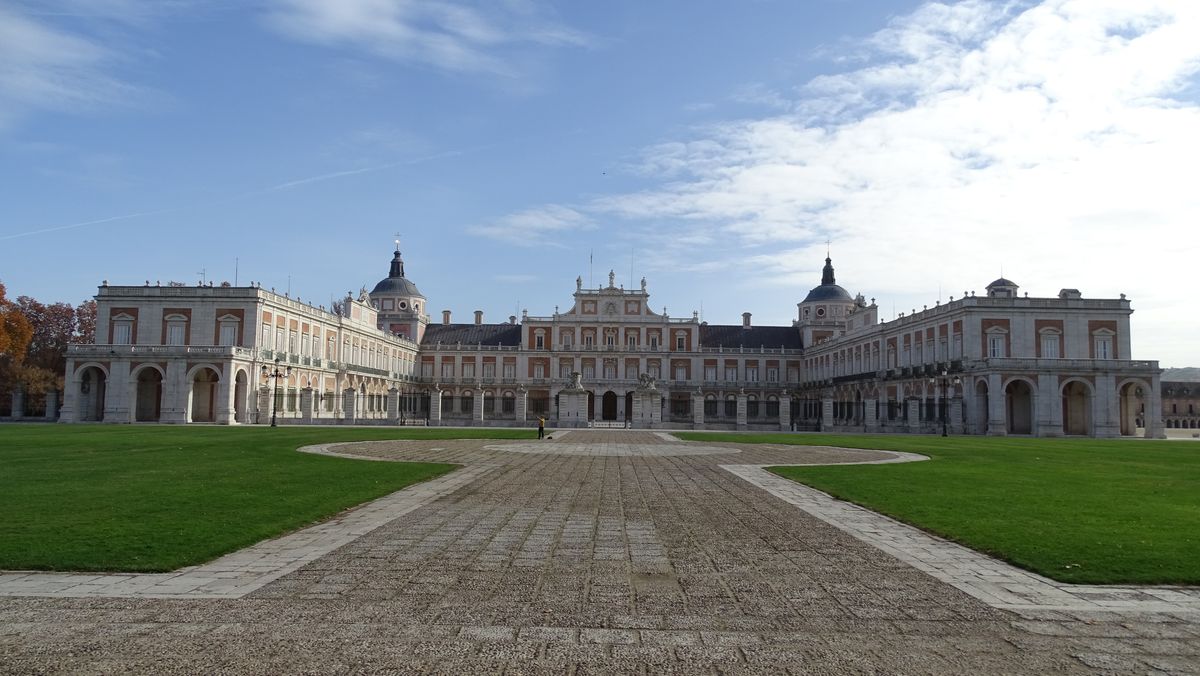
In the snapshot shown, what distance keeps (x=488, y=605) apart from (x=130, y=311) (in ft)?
177

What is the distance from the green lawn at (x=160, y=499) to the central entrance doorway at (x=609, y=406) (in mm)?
62002

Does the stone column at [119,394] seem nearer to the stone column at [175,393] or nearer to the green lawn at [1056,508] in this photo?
the stone column at [175,393]

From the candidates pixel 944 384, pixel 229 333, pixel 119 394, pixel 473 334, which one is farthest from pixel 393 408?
pixel 944 384

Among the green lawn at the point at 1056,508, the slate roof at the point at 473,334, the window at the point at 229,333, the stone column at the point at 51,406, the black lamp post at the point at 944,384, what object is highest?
the slate roof at the point at 473,334

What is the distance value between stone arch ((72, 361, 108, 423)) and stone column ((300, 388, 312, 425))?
1121cm

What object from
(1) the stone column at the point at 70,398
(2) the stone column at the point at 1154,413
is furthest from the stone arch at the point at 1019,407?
(1) the stone column at the point at 70,398

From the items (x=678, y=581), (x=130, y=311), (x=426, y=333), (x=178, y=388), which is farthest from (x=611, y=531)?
(x=426, y=333)

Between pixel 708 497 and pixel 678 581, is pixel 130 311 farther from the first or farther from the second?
pixel 678 581

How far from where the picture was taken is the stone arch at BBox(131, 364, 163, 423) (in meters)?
52.0

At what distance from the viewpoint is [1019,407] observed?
177 ft

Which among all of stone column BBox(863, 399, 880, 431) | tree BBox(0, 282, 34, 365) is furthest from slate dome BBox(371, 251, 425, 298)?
stone column BBox(863, 399, 880, 431)

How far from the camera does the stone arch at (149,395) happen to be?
171 feet

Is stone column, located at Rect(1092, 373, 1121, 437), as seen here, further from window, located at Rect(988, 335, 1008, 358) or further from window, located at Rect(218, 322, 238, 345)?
window, located at Rect(218, 322, 238, 345)

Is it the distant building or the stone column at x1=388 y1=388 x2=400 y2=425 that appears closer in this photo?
the stone column at x1=388 y1=388 x2=400 y2=425
